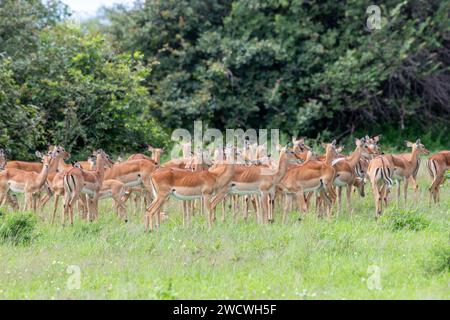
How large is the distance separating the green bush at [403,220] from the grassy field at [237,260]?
0.01 metres

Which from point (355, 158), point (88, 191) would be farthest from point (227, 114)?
point (88, 191)

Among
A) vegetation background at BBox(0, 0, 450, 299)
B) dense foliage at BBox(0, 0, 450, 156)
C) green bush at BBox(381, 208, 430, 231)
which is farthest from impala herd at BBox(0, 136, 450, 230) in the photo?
dense foliage at BBox(0, 0, 450, 156)

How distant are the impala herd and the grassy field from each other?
47 cm

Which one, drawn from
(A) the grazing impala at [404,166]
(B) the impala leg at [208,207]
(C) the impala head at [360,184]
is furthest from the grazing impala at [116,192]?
(A) the grazing impala at [404,166]

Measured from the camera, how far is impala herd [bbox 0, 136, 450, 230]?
33.3 feet

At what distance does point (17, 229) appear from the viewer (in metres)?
8.97

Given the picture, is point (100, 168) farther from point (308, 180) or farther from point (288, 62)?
point (288, 62)

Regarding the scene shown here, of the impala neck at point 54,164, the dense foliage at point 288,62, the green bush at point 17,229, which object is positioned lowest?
the green bush at point 17,229

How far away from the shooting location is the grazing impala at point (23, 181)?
425 inches

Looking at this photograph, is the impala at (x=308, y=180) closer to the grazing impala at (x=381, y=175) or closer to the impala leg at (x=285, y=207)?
the impala leg at (x=285, y=207)

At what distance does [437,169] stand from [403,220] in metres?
2.71

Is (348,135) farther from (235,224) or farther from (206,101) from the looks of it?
(235,224)

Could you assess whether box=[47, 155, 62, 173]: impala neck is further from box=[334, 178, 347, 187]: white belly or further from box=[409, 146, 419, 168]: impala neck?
box=[409, 146, 419, 168]: impala neck

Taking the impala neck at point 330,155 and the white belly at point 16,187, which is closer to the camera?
the white belly at point 16,187
